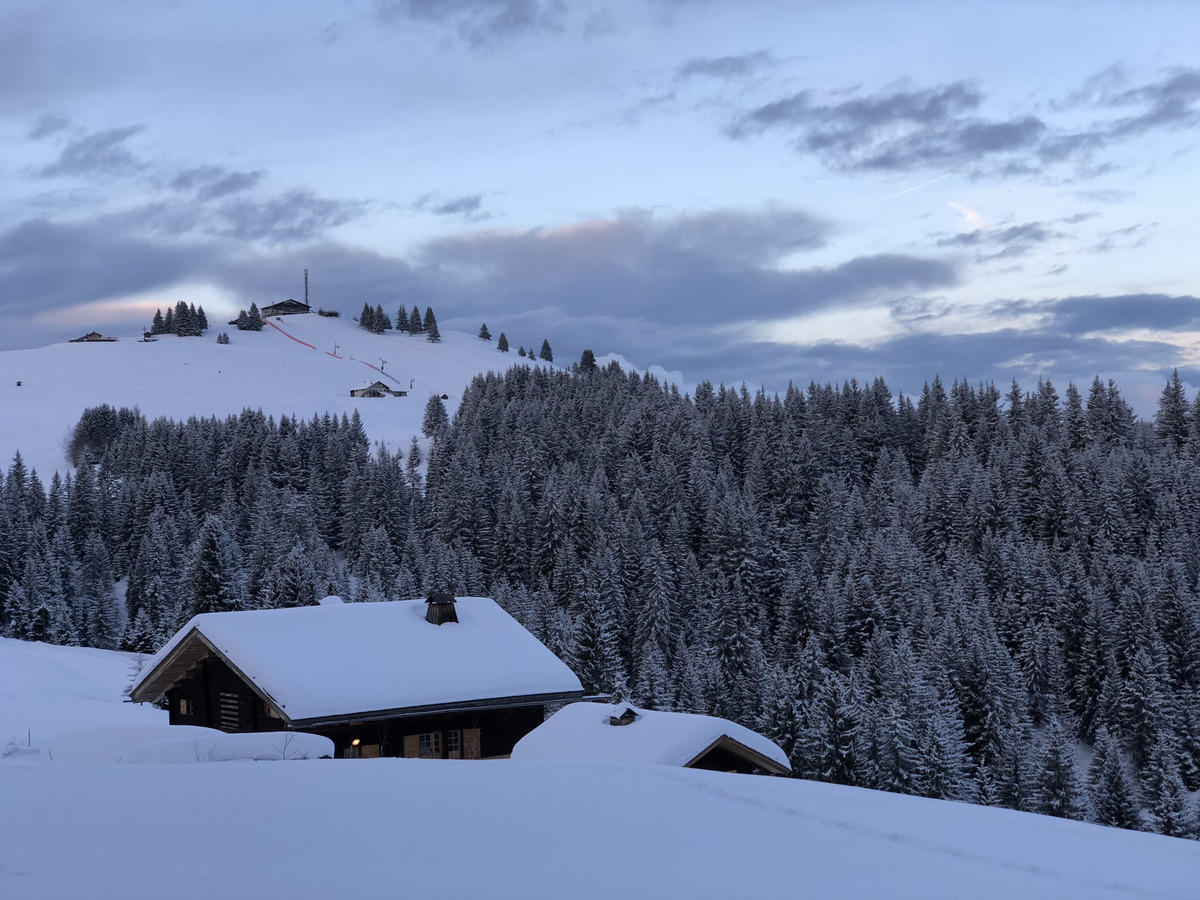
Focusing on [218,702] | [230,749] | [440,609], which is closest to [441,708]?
[440,609]

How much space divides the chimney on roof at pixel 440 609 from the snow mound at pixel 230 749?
1487 cm

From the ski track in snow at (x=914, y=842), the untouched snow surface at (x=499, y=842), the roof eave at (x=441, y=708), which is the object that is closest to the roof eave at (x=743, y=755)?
the roof eave at (x=441, y=708)

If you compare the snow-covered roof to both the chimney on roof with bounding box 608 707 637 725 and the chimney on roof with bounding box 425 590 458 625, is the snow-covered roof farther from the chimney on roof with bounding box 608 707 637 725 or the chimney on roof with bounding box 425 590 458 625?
the chimney on roof with bounding box 608 707 637 725

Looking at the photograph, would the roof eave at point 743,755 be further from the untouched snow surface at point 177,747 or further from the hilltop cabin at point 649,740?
the untouched snow surface at point 177,747

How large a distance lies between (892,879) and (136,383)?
203 meters

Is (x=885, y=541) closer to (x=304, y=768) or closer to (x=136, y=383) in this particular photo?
(x=304, y=768)

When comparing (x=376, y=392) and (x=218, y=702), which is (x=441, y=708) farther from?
(x=376, y=392)

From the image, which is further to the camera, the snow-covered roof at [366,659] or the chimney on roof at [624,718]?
the snow-covered roof at [366,659]

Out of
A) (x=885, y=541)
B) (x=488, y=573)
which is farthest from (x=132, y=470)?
(x=885, y=541)

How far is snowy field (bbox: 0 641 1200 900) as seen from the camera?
7.67m

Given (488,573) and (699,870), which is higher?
(699,870)

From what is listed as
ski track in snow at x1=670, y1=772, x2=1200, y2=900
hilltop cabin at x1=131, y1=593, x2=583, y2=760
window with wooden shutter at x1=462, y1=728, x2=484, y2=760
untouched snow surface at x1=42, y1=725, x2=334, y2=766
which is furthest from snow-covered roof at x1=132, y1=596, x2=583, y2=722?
ski track in snow at x1=670, y1=772, x2=1200, y2=900

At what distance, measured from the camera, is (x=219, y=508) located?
12950 centimetres

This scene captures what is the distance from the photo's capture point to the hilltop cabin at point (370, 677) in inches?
924
